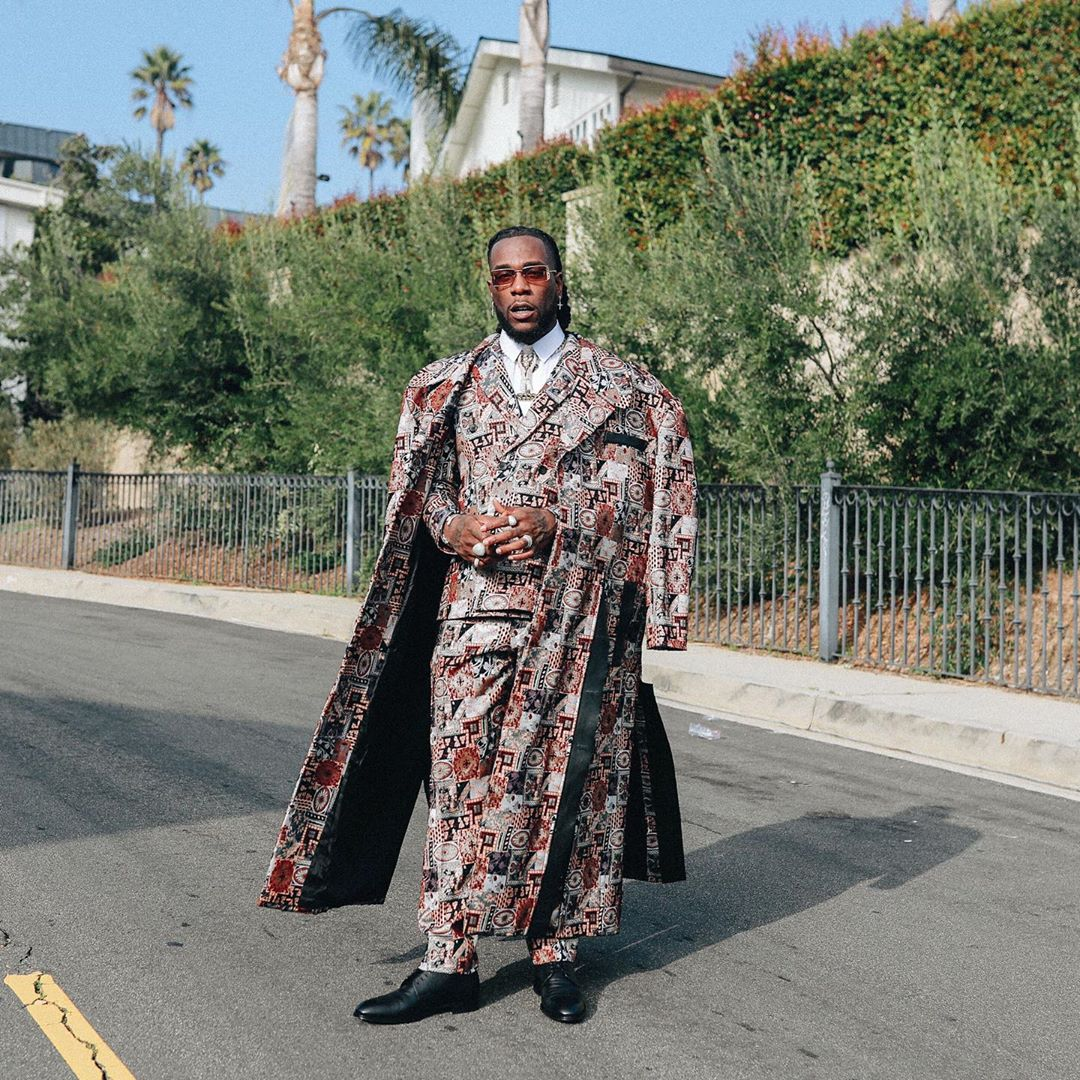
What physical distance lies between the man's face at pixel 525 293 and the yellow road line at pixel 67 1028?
7.03ft

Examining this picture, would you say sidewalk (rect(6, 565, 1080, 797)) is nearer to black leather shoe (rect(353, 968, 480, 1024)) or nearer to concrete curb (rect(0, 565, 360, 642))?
concrete curb (rect(0, 565, 360, 642))

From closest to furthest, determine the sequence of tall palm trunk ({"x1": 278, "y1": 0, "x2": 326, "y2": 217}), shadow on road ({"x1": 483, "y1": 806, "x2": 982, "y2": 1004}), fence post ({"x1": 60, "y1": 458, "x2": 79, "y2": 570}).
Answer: shadow on road ({"x1": 483, "y1": 806, "x2": 982, "y2": 1004})
fence post ({"x1": 60, "y1": 458, "x2": 79, "y2": 570})
tall palm trunk ({"x1": 278, "y1": 0, "x2": 326, "y2": 217})

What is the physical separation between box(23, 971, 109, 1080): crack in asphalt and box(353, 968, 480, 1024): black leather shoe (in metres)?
0.67

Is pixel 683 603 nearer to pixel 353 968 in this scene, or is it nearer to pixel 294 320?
pixel 353 968

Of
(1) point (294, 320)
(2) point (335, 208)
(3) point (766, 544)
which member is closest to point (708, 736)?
(3) point (766, 544)

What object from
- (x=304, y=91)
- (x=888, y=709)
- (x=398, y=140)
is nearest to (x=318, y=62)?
(x=304, y=91)

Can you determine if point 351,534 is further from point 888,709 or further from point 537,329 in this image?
point 537,329

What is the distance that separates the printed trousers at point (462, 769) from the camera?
12.9 ft

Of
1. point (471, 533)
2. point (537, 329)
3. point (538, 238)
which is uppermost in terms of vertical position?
point (538, 238)

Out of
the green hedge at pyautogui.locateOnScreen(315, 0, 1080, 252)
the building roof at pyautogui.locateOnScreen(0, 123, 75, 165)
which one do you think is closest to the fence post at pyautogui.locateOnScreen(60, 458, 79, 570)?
the green hedge at pyautogui.locateOnScreen(315, 0, 1080, 252)

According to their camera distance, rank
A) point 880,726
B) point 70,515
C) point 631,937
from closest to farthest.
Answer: point 631,937 < point 880,726 < point 70,515

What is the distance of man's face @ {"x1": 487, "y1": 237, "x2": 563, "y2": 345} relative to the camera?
13.5 ft

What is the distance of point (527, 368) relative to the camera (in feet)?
13.6

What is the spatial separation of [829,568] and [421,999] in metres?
8.42
